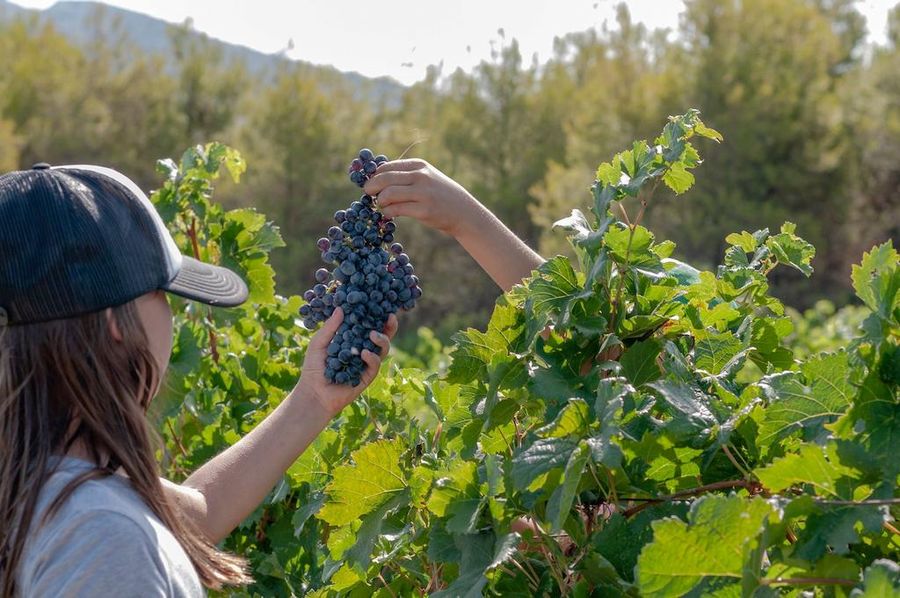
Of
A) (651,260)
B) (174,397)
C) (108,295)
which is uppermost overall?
(651,260)

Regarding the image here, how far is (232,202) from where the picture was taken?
30641 millimetres

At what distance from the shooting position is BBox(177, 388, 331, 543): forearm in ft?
5.90

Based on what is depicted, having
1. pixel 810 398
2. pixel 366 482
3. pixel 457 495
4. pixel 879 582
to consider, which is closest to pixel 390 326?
pixel 366 482

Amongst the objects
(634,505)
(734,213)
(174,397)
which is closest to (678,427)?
(634,505)

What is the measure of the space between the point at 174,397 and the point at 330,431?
2.43ft

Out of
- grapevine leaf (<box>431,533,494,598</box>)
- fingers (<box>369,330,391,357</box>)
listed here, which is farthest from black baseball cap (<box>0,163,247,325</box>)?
grapevine leaf (<box>431,533,494,598</box>)

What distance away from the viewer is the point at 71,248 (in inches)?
55.0

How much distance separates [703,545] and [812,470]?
16 cm

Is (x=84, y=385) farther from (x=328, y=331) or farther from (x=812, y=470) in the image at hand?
(x=812, y=470)

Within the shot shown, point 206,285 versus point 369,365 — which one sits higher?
point 206,285

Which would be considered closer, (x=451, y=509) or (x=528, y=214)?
(x=451, y=509)

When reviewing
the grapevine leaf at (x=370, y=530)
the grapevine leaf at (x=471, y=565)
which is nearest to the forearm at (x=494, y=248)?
the grapevine leaf at (x=370, y=530)

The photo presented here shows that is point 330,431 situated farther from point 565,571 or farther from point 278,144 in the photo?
point 278,144

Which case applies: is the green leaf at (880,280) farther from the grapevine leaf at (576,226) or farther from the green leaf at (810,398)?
the grapevine leaf at (576,226)
